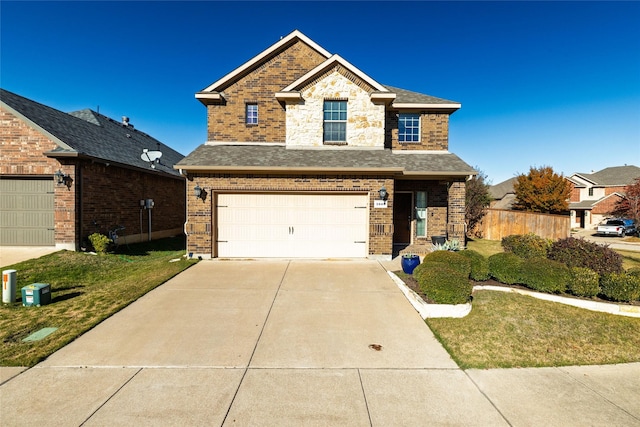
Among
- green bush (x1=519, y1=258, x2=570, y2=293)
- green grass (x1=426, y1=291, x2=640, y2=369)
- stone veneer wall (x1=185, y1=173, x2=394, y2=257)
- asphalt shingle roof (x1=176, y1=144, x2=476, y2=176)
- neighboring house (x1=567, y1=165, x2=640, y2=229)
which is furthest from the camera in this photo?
neighboring house (x1=567, y1=165, x2=640, y2=229)

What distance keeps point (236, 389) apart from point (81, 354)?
2.67m

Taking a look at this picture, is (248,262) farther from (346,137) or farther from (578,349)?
(578,349)

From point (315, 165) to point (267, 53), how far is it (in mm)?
5912

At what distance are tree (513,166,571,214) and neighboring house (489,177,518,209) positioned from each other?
33.7 feet

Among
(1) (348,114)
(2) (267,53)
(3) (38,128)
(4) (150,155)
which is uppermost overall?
(2) (267,53)

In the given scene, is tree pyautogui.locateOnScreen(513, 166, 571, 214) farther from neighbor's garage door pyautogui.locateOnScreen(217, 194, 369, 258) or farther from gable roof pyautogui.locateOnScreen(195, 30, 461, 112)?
neighbor's garage door pyautogui.locateOnScreen(217, 194, 369, 258)

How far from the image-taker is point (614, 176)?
40594mm

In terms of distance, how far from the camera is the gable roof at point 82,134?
11.1 meters

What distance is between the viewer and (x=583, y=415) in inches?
129

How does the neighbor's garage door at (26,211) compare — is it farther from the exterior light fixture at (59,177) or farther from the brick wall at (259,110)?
the brick wall at (259,110)

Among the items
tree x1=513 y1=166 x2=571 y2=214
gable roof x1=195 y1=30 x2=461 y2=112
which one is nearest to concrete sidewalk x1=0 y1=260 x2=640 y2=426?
gable roof x1=195 y1=30 x2=461 y2=112

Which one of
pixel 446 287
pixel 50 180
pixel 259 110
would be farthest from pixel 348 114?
pixel 50 180

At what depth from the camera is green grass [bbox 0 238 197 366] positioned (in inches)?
184

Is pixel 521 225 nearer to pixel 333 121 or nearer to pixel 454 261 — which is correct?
pixel 454 261
